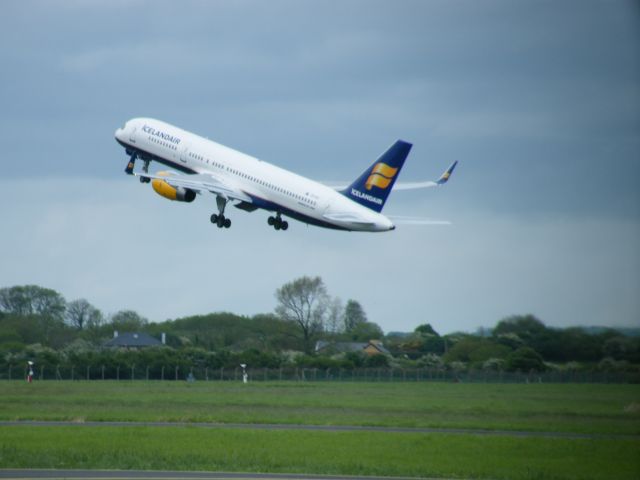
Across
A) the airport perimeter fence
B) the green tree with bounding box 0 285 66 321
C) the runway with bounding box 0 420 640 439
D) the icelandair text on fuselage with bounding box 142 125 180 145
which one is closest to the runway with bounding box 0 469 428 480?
the runway with bounding box 0 420 640 439

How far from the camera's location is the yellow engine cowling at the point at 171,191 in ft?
331

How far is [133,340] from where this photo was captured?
525 ft

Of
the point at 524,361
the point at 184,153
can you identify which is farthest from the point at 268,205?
the point at 524,361

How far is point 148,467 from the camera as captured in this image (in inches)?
2307

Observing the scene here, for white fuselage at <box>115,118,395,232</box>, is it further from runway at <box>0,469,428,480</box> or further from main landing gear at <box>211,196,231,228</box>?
runway at <box>0,469,428,480</box>

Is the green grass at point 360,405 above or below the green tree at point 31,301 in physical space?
below

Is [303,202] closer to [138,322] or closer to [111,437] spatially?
[111,437]

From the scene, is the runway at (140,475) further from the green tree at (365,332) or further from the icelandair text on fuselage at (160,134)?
the green tree at (365,332)

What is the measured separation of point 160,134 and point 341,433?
41.9m

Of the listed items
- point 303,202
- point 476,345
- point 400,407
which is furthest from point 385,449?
point 476,345

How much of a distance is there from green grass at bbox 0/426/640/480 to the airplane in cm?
2372

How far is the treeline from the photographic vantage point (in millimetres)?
84938

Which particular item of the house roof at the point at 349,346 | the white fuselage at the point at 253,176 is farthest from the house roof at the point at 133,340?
the white fuselage at the point at 253,176

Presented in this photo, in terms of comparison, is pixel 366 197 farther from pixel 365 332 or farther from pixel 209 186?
pixel 365 332
